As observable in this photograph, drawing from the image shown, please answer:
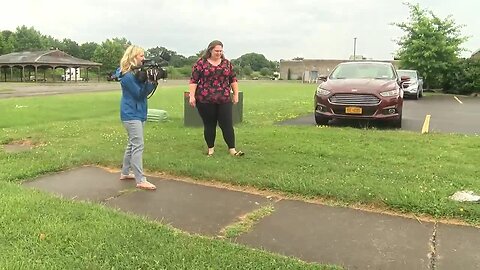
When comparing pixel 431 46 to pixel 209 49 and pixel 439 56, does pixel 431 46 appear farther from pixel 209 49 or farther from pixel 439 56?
pixel 209 49

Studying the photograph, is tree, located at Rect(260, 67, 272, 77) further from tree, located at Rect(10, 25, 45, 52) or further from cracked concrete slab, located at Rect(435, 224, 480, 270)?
cracked concrete slab, located at Rect(435, 224, 480, 270)

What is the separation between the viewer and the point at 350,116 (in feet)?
31.1

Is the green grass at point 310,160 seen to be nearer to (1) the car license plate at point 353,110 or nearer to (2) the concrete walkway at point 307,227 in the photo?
(2) the concrete walkway at point 307,227

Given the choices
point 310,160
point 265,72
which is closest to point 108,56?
point 265,72

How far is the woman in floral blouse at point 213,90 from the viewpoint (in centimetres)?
668

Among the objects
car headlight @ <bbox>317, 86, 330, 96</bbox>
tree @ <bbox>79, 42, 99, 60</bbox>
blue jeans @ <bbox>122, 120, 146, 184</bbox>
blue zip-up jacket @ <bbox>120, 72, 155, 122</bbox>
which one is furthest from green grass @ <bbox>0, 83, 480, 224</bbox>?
tree @ <bbox>79, 42, 99, 60</bbox>

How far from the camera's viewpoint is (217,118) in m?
6.91

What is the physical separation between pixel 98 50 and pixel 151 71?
80.5m

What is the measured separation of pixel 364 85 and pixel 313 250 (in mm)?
6519

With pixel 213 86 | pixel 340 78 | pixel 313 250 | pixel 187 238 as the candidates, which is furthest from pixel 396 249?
pixel 340 78

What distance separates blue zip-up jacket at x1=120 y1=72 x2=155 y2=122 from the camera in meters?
5.24

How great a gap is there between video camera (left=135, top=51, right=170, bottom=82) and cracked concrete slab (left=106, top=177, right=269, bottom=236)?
123 cm

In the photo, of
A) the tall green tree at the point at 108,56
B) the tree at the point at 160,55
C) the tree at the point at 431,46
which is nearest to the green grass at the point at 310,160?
the tree at the point at 160,55

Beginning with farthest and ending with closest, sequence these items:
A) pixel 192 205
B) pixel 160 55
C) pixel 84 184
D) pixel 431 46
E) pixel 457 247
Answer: pixel 431 46 → pixel 160 55 → pixel 84 184 → pixel 192 205 → pixel 457 247
